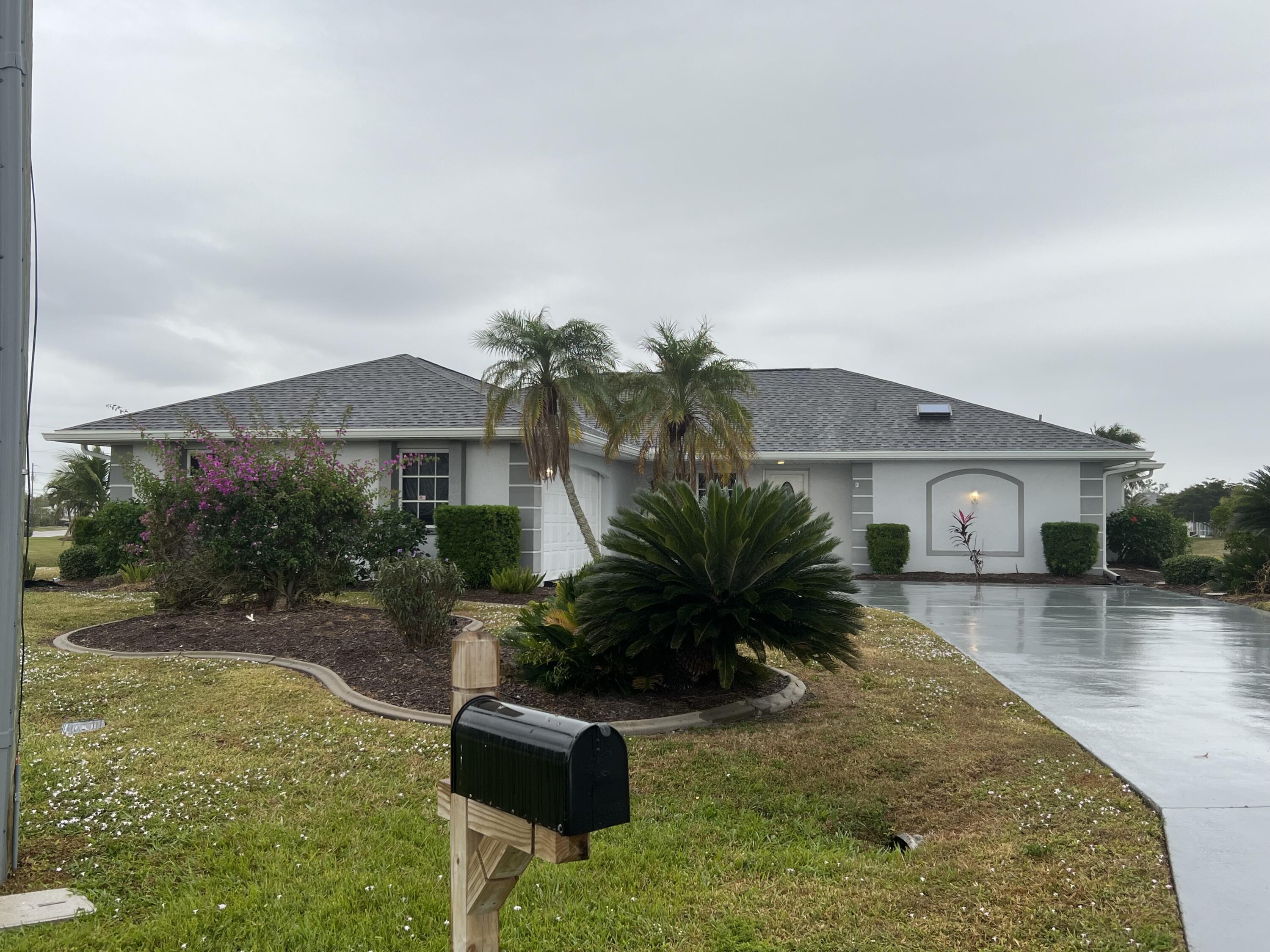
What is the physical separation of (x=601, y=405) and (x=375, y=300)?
27.5 feet

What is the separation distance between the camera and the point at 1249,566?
15969mm

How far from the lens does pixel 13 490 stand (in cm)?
361

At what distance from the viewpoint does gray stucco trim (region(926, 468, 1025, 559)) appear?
20750 mm

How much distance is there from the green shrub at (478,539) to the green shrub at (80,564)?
767 centimetres

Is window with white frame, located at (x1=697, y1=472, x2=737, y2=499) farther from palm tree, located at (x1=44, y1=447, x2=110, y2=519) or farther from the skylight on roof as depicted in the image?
palm tree, located at (x1=44, y1=447, x2=110, y2=519)

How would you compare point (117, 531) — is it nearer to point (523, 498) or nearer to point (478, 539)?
point (478, 539)

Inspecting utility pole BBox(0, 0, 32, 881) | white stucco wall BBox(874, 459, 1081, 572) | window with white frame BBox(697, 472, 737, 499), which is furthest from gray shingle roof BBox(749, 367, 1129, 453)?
utility pole BBox(0, 0, 32, 881)

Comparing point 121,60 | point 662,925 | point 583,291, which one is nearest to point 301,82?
point 121,60

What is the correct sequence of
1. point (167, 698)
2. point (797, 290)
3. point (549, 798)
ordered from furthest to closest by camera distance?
point (797, 290), point (167, 698), point (549, 798)

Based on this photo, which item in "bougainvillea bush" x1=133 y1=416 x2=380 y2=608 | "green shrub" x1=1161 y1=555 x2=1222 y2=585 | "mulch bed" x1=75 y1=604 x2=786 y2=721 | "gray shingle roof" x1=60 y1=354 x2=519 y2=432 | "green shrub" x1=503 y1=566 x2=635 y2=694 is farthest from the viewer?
"green shrub" x1=1161 y1=555 x2=1222 y2=585

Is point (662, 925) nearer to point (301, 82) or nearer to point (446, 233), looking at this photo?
point (301, 82)

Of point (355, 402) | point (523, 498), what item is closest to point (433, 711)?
point (523, 498)

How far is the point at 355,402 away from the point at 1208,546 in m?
39.4

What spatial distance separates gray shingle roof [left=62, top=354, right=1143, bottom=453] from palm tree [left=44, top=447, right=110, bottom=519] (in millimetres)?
9511
